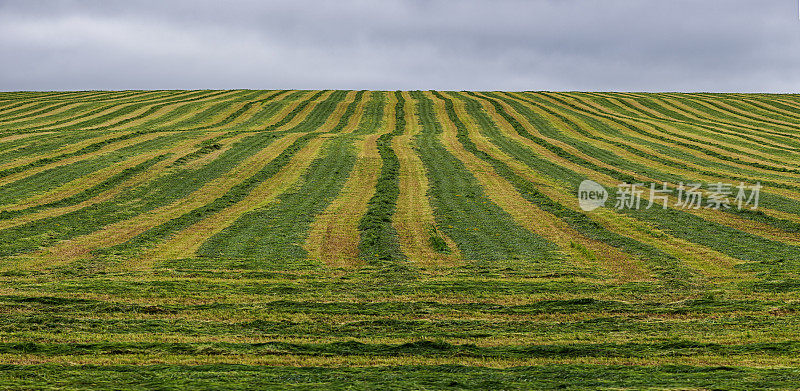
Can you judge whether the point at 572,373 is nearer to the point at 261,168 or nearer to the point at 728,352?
the point at 728,352

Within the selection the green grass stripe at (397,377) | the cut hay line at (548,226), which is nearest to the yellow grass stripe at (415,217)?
the cut hay line at (548,226)

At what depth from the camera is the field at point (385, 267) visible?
10383 mm

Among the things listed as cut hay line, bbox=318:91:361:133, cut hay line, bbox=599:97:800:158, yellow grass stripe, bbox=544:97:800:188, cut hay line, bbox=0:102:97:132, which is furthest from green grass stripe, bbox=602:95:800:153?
cut hay line, bbox=0:102:97:132

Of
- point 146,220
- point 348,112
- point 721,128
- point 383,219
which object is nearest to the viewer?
point 383,219

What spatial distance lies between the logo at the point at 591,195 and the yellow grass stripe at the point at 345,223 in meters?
10.2

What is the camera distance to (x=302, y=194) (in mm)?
32219

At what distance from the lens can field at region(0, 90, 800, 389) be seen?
10383mm

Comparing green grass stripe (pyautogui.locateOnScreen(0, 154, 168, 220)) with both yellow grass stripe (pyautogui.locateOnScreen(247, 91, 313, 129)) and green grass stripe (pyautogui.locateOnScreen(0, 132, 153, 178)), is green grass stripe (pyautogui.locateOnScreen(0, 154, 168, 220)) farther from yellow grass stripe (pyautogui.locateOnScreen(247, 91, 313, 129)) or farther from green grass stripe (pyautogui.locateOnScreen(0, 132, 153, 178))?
yellow grass stripe (pyautogui.locateOnScreen(247, 91, 313, 129))

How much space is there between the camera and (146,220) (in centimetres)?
2622

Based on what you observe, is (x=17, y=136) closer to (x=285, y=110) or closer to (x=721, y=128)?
(x=285, y=110)

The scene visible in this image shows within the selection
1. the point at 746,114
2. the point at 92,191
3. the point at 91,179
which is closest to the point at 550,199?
the point at 92,191

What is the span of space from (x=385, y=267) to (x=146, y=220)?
42.4 feet

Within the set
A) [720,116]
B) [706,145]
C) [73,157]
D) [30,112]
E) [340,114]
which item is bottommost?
[73,157]

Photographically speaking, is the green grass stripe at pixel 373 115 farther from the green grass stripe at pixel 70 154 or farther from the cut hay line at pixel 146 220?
the green grass stripe at pixel 70 154
